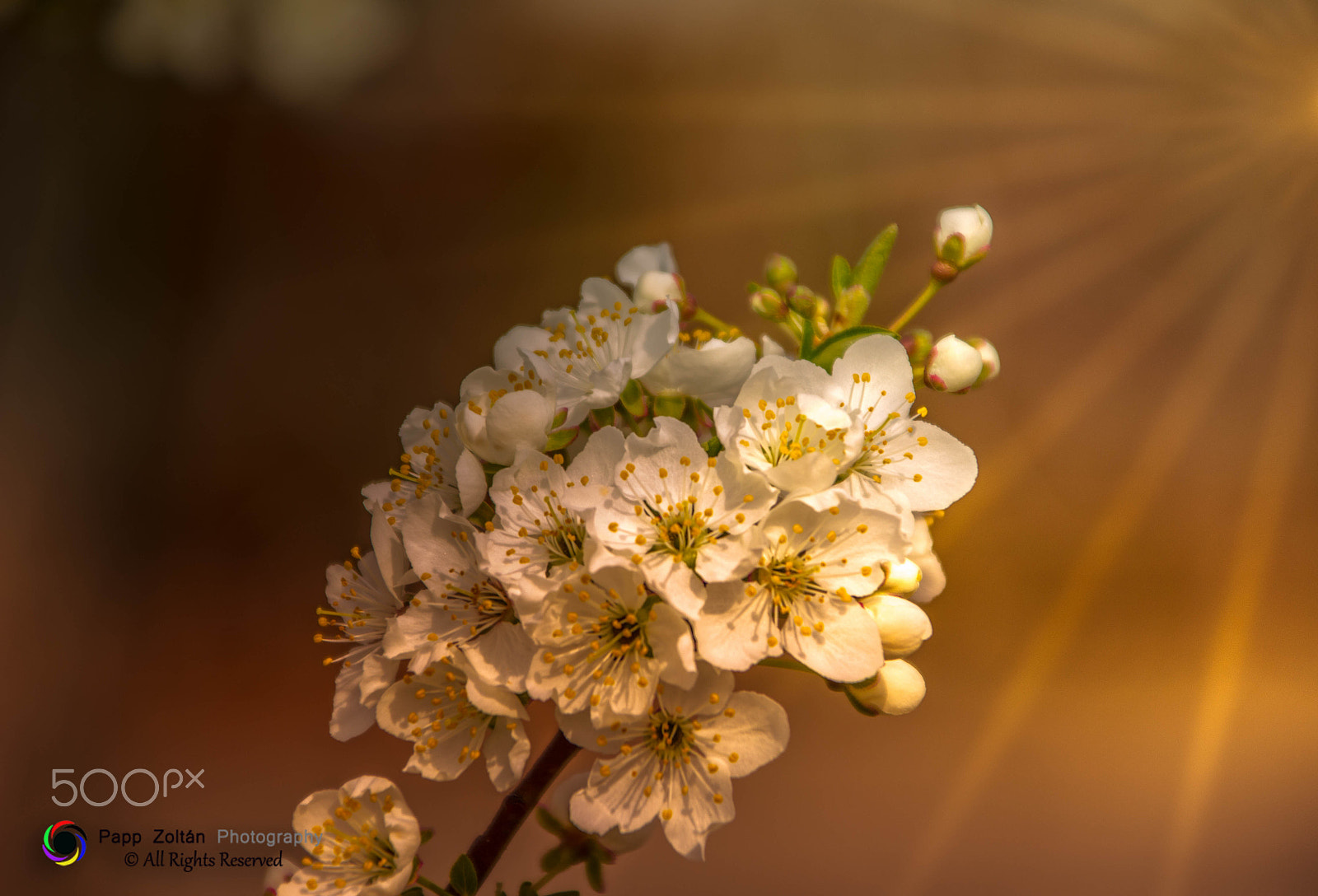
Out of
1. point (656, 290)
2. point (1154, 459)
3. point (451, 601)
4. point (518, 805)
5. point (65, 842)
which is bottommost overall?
point (65, 842)

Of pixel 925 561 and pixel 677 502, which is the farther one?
pixel 925 561

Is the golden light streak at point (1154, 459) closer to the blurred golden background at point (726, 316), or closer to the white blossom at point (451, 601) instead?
the blurred golden background at point (726, 316)

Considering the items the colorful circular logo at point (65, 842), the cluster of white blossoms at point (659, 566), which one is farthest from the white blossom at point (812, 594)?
the colorful circular logo at point (65, 842)

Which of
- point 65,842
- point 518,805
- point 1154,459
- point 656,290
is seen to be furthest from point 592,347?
point 1154,459

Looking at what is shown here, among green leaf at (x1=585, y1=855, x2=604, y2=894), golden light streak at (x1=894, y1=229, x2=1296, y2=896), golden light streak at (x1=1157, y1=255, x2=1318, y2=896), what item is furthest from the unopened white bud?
golden light streak at (x1=1157, y1=255, x2=1318, y2=896)

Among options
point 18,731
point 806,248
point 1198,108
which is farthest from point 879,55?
point 18,731

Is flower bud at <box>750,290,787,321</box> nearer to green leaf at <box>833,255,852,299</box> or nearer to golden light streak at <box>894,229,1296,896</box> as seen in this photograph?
green leaf at <box>833,255,852,299</box>

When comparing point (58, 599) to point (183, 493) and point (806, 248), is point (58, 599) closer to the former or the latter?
point (183, 493)

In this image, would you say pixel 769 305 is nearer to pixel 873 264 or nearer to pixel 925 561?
pixel 873 264
